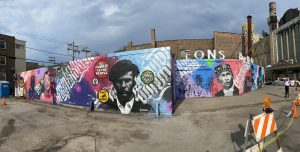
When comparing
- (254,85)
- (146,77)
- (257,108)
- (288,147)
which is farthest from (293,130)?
(254,85)

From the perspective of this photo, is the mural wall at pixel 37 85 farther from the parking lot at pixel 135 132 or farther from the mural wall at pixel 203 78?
the mural wall at pixel 203 78

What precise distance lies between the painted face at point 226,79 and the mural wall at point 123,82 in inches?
418

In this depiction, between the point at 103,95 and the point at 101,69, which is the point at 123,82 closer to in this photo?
the point at 103,95

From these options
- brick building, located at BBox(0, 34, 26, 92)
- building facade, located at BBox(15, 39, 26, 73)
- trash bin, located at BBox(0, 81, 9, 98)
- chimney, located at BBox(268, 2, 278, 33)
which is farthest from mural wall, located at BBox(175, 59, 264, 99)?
building facade, located at BBox(15, 39, 26, 73)

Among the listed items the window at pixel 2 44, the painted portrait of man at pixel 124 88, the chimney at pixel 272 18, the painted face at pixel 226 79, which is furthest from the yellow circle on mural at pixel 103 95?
the chimney at pixel 272 18

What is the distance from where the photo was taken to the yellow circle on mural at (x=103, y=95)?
18172 mm

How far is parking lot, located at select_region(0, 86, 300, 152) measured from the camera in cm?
995

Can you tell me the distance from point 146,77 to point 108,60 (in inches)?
118

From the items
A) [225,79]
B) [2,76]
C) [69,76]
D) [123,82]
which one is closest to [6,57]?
[2,76]

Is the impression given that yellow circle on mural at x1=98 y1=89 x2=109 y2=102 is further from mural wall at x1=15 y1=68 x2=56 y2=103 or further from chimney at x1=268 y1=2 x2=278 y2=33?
chimney at x1=268 y1=2 x2=278 y2=33

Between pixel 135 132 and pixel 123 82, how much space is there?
560cm

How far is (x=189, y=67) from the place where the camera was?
2525 centimetres

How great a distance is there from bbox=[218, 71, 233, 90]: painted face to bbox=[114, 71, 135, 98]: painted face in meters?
10.7

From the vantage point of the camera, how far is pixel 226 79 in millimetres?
25438
